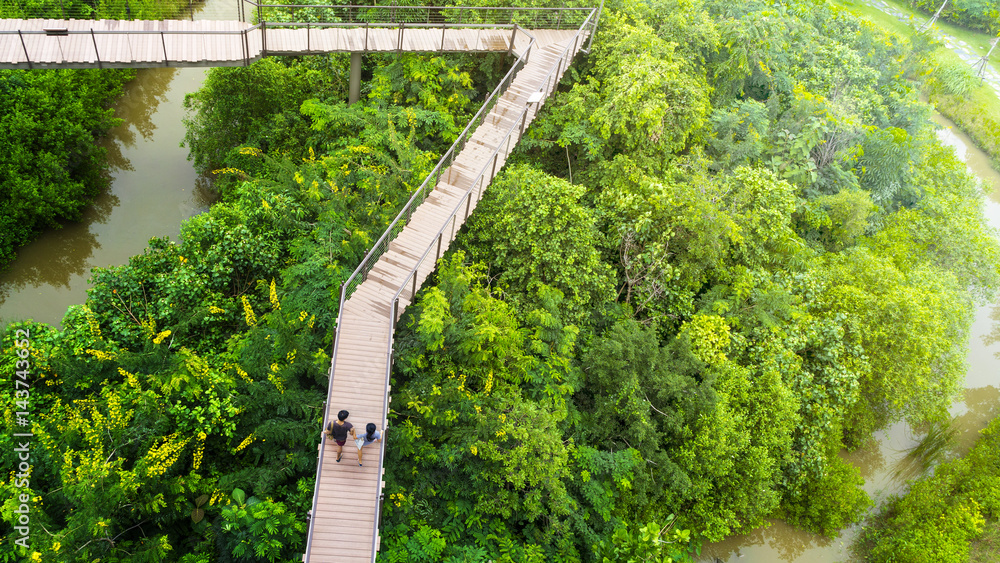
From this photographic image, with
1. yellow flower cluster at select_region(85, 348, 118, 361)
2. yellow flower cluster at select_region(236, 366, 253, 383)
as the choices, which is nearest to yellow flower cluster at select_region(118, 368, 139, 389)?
yellow flower cluster at select_region(85, 348, 118, 361)

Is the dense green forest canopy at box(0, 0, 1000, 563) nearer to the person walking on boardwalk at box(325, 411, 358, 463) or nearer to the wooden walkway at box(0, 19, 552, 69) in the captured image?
the wooden walkway at box(0, 19, 552, 69)

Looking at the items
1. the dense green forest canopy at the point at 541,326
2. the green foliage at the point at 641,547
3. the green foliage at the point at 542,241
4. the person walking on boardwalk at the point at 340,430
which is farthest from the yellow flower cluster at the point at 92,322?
the green foliage at the point at 641,547

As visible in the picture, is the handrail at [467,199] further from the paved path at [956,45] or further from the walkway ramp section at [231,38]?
the paved path at [956,45]

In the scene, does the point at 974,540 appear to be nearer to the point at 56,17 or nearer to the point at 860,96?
the point at 860,96

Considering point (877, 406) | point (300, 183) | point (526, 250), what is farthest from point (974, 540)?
point (300, 183)

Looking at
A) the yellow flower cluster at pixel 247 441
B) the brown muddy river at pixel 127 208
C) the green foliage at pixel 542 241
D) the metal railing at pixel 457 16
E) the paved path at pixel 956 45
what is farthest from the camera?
the paved path at pixel 956 45
